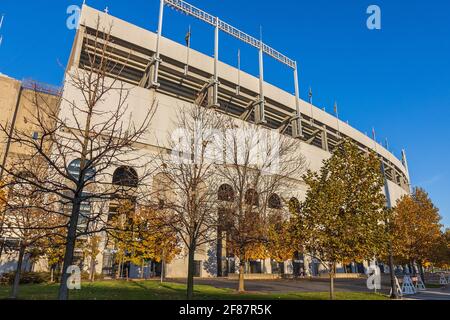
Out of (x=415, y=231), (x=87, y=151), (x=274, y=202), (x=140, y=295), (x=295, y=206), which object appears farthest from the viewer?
(x=274, y=202)

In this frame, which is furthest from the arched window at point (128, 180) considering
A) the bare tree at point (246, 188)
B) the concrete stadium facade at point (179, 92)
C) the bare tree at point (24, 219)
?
the concrete stadium facade at point (179, 92)

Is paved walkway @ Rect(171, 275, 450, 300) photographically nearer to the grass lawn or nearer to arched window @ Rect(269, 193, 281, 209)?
the grass lawn

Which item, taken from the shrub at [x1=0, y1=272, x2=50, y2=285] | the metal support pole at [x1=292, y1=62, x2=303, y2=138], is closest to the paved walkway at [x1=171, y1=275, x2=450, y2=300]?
the shrub at [x1=0, y1=272, x2=50, y2=285]

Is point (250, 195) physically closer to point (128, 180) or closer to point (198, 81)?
point (128, 180)

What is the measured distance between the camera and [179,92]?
44000 mm

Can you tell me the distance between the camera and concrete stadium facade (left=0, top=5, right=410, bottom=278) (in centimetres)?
3394

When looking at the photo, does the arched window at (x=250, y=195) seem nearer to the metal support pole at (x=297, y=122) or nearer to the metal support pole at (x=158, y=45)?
the metal support pole at (x=158, y=45)

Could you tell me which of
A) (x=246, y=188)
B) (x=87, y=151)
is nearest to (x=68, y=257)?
(x=87, y=151)

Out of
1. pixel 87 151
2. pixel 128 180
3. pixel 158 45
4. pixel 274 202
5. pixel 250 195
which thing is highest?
pixel 158 45

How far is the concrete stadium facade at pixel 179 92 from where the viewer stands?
33.9 m

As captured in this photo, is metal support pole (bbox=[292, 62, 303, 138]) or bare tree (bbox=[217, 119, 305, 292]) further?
metal support pole (bbox=[292, 62, 303, 138])
